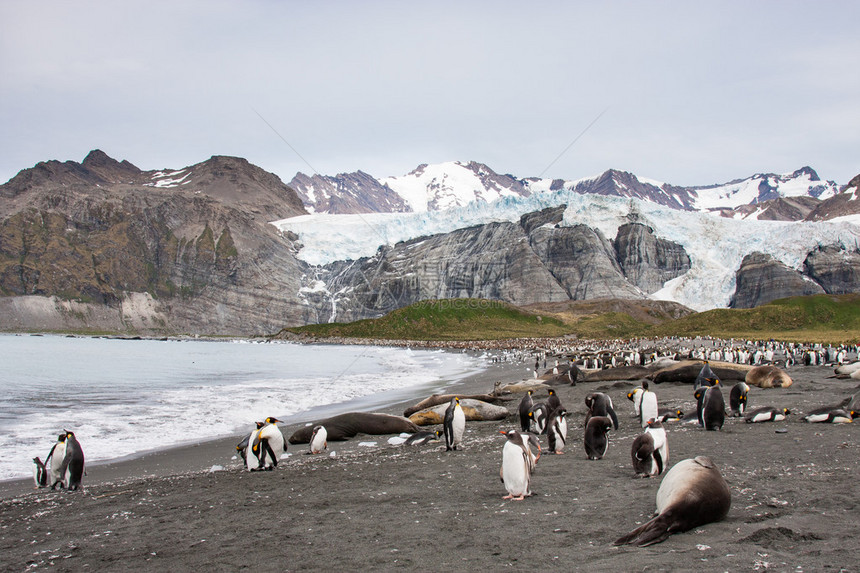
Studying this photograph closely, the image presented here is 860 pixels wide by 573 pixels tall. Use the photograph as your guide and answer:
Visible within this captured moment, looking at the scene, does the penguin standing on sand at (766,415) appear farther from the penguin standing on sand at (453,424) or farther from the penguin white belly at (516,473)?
the penguin white belly at (516,473)

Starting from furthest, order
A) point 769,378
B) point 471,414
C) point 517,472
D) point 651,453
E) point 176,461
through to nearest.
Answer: point 769,378 → point 471,414 → point 176,461 → point 651,453 → point 517,472

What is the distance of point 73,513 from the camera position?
819 cm

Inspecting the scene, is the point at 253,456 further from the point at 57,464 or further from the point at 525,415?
the point at 525,415

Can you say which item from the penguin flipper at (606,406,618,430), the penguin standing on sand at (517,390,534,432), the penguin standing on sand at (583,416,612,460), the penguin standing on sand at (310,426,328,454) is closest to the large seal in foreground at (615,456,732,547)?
the penguin standing on sand at (583,416,612,460)

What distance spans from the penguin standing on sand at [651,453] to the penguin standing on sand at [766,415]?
552cm

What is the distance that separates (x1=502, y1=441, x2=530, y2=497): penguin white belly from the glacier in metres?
119

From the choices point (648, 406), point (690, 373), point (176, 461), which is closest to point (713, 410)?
point (648, 406)

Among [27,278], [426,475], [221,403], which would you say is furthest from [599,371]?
[27,278]

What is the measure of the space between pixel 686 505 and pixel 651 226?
456ft

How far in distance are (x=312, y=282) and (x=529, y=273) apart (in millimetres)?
65938

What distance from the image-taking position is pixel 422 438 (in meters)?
14.0

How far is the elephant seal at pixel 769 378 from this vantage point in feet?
63.5

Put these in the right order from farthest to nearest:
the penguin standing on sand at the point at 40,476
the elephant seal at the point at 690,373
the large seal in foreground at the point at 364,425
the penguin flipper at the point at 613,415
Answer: the elephant seal at the point at 690,373, the large seal in foreground at the point at 364,425, the penguin flipper at the point at 613,415, the penguin standing on sand at the point at 40,476

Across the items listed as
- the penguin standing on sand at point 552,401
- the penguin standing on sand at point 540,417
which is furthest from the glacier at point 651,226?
the penguin standing on sand at point 552,401
